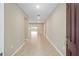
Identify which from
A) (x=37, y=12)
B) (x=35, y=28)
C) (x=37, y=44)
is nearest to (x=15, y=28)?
(x=35, y=28)

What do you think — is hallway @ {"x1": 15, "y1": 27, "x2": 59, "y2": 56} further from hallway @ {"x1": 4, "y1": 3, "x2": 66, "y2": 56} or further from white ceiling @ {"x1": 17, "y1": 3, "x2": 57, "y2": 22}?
white ceiling @ {"x1": 17, "y1": 3, "x2": 57, "y2": 22}

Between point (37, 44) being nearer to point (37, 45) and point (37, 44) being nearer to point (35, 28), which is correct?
point (37, 45)

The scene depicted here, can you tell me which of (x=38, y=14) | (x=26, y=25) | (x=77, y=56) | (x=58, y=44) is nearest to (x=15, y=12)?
(x=26, y=25)

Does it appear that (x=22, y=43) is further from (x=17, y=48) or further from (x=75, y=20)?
(x=75, y=20)

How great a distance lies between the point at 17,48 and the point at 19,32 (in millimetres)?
232

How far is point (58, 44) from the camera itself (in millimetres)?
1590

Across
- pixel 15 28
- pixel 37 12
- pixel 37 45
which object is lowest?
pixel 37 45

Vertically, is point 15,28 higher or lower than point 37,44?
higher

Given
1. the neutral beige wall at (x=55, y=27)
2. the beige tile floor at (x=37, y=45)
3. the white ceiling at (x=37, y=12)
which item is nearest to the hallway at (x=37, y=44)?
the beige tile floor at (x=37, y=45)

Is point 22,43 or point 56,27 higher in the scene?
point 56,27

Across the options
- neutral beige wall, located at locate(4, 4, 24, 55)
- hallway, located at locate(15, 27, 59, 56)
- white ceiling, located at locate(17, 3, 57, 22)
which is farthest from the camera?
hallway, located at locate(15, 27, 59, 56)

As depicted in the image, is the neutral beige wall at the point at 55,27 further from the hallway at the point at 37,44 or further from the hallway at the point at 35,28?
the hallway at the point at 37,44

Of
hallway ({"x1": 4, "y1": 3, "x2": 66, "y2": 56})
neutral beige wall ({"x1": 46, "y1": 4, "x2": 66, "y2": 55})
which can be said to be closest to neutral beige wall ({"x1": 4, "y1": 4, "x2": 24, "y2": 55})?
hallway ({"x1": 4, "y1": 3, "x2": 66, "y2": 56})

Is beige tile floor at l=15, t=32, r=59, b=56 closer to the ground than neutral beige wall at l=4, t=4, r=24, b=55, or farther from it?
closer to the ground
